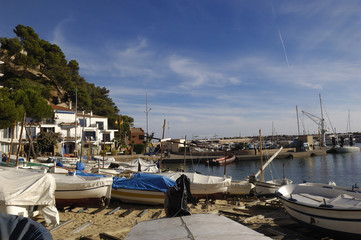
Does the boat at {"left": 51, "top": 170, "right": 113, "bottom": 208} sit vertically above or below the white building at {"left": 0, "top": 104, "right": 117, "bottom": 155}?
below

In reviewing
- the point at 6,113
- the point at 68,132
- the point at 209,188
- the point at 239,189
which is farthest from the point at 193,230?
the point at 68,132

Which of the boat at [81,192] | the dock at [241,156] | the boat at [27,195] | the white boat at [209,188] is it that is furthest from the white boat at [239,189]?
the dock at [241,156]

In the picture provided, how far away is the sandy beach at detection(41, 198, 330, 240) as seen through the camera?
10.1 meters

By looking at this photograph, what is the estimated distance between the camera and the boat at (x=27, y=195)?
31.2ft

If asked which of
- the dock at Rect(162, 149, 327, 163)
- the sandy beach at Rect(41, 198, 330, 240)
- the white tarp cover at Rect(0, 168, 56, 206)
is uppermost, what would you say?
the white tarp cover at Rect(0, 168, 56, 206)

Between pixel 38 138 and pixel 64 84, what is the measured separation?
30252 mm

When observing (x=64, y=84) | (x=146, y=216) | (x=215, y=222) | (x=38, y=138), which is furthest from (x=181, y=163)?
(x=215, y=222)

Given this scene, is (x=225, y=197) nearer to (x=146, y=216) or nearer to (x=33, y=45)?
(x=146, y=216)

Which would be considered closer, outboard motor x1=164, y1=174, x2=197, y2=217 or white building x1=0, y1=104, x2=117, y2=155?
outboard motor x1=164, y1=174, x2=197, y2=217

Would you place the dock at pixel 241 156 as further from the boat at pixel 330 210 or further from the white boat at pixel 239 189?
the boat at pixel 330 210

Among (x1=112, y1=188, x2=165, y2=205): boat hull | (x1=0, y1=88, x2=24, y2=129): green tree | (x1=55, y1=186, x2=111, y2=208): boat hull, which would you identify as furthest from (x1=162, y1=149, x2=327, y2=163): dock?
(x1=55, y1=186, x2=111, y2=208): boat hull

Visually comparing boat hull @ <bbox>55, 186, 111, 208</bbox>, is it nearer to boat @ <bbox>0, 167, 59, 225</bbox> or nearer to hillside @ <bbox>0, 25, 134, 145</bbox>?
boat @ <bbox>0, 167, 59, 225</bbox>

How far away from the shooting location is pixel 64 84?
7038 cm

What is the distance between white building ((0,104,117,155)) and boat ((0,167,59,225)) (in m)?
32.5
